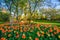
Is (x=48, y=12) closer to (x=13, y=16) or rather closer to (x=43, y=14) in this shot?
(x=43, y=14)

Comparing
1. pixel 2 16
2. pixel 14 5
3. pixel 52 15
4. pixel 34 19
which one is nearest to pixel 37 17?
pixel 34 19

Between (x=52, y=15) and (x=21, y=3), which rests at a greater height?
(x=21, y=3)

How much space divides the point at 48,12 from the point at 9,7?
7.88 feet

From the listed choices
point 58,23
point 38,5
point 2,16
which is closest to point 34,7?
point 38,5

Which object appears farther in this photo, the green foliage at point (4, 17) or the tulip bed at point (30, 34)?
the green foliage at point (4, 17)

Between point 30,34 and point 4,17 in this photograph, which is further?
point 4,17

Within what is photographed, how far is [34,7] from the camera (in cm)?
1054

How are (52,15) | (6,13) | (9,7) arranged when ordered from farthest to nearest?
1. (6,13)
2. (52,15)
3. (9,7)

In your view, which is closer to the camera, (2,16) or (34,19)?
(34,19)

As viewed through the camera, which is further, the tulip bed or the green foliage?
the green foliage

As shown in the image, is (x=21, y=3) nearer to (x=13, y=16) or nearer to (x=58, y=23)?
(x=13, y=16)

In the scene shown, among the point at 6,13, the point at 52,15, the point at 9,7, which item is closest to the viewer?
the point at 9,7

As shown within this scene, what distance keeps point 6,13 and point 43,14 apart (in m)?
2.54

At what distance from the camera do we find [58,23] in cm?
1092
